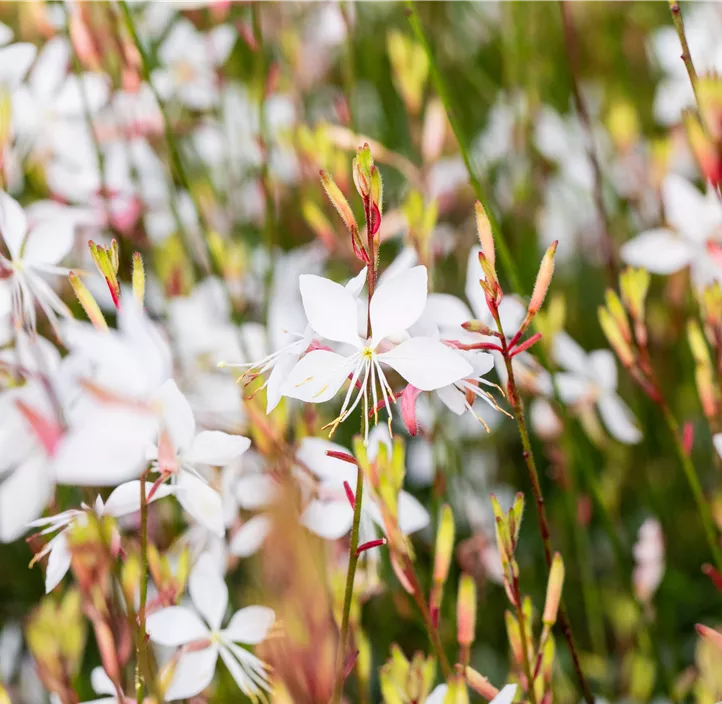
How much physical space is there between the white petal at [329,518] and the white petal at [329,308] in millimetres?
190

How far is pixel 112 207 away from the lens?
42.3 inches

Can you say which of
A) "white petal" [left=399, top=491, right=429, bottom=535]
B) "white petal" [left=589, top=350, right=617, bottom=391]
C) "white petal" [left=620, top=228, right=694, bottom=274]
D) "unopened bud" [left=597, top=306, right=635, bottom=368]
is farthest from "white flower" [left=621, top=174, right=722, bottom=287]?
"white petal" [left=399, top=491, right=429, bottom=535]

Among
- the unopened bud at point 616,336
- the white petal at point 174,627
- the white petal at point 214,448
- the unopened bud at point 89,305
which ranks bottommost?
the white petal at point 174,627

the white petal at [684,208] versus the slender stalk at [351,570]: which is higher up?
the slender stalk at [351,570]

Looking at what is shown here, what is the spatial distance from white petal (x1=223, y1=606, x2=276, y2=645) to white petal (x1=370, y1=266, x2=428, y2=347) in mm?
231

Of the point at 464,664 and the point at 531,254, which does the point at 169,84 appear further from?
the point at 464,664

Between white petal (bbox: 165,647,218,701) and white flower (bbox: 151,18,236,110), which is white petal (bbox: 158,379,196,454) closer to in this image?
white petal (bbox: 165,647,218,701)

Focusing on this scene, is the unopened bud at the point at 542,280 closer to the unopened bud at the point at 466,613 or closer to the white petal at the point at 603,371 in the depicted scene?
the unopened bud at the point at 466,613

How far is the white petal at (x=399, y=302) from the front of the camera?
0.48 metres

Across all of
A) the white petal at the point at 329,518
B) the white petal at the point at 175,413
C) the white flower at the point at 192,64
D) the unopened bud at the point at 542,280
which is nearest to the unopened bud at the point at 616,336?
the unopened bud at the point at 542,280

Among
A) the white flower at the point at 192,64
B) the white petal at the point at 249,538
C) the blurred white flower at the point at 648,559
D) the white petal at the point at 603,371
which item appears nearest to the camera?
the white petal at the point at 249,538

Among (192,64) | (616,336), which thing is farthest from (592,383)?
(192,64)

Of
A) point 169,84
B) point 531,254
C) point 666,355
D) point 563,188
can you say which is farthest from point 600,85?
point 169,84

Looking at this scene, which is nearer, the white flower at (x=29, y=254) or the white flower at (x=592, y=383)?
the white flower at (x=29, y=254)
